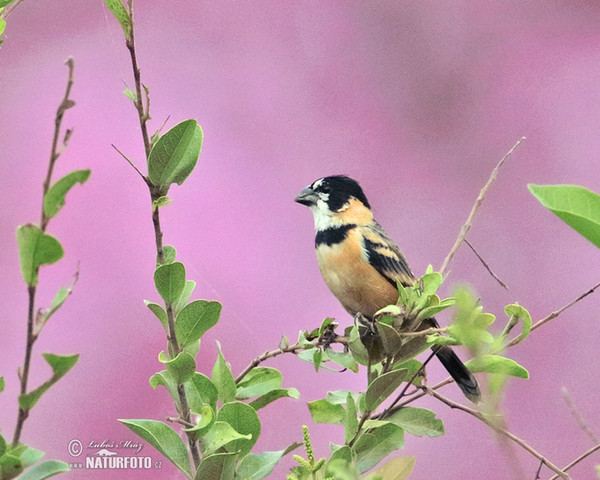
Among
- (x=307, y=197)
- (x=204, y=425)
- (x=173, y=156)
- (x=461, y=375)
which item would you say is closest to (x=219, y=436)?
(x=204, y=425)

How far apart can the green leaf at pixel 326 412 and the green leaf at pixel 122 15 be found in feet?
0.56

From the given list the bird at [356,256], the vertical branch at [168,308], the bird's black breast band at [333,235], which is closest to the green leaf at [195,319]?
the vertical branch at [168,308]

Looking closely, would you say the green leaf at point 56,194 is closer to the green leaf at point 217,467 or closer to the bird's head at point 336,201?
the green leaf at point 217,467

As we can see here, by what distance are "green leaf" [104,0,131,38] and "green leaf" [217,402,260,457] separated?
15 cm

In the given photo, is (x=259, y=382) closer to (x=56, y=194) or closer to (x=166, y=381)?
(x=166, y=381)

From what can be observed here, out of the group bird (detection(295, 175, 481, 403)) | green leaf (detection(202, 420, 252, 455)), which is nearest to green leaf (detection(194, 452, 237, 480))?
green leaf (detection(202, 420, 252, 455))

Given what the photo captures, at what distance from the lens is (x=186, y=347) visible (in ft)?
1.12

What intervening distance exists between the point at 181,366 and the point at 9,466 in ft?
0.26

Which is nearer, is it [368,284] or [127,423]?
[127,423]

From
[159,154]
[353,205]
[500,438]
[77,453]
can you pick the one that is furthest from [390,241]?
[500,438]

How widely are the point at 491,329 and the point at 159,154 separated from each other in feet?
0.54

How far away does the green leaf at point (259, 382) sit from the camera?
0.37m

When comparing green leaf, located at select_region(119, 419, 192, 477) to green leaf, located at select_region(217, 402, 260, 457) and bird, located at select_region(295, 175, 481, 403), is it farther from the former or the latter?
bird, located at select_region(295, 175, 481, 403)

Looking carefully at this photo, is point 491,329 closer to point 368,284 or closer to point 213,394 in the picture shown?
point 213,394
